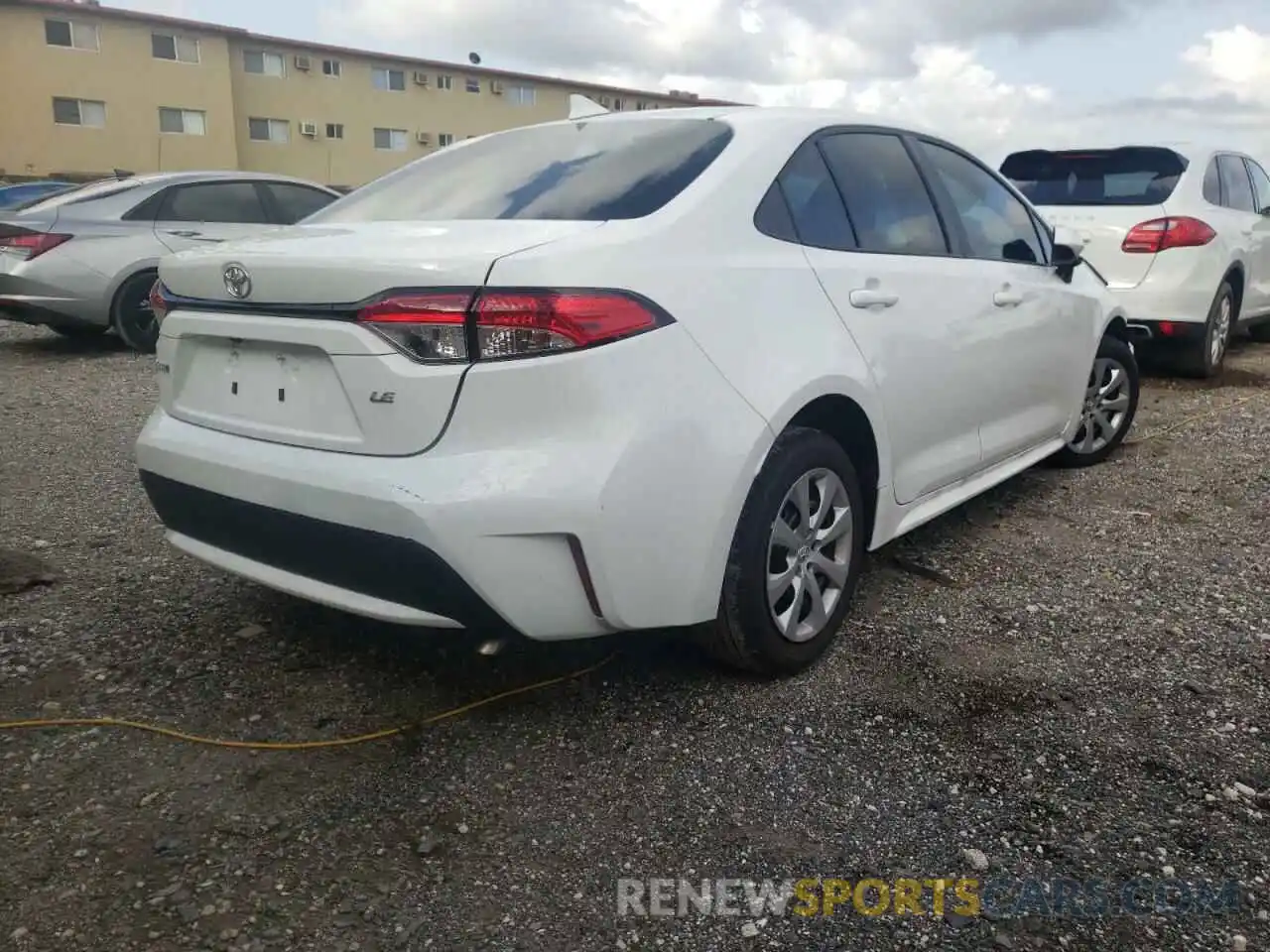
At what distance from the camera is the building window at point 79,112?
3170 centimetres

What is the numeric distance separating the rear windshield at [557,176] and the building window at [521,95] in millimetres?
42673

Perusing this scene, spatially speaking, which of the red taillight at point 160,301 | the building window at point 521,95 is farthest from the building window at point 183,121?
the red taillight at point 160,301

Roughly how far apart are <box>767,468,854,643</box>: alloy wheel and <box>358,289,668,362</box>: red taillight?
812 mm

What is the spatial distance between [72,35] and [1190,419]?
35250mm

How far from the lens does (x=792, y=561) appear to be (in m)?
2.89

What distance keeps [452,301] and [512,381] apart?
0.72 feet

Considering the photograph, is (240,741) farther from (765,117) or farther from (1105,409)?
Result: (1105,409)

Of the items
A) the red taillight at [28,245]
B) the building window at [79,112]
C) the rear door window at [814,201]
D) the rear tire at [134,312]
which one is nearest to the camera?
the rear door window at [814,201]

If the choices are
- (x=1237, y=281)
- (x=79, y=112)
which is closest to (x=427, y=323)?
(x=1237, y=281)

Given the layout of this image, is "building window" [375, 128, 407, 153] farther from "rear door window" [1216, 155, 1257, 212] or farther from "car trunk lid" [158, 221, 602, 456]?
"car trunk lid" [158, 221, 602, 456]

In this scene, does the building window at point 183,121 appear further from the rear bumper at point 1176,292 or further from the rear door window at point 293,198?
the rear bumper at point 1176,292

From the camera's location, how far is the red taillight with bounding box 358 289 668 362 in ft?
7.37

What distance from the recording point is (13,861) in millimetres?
2145

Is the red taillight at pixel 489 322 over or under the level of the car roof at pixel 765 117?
under
